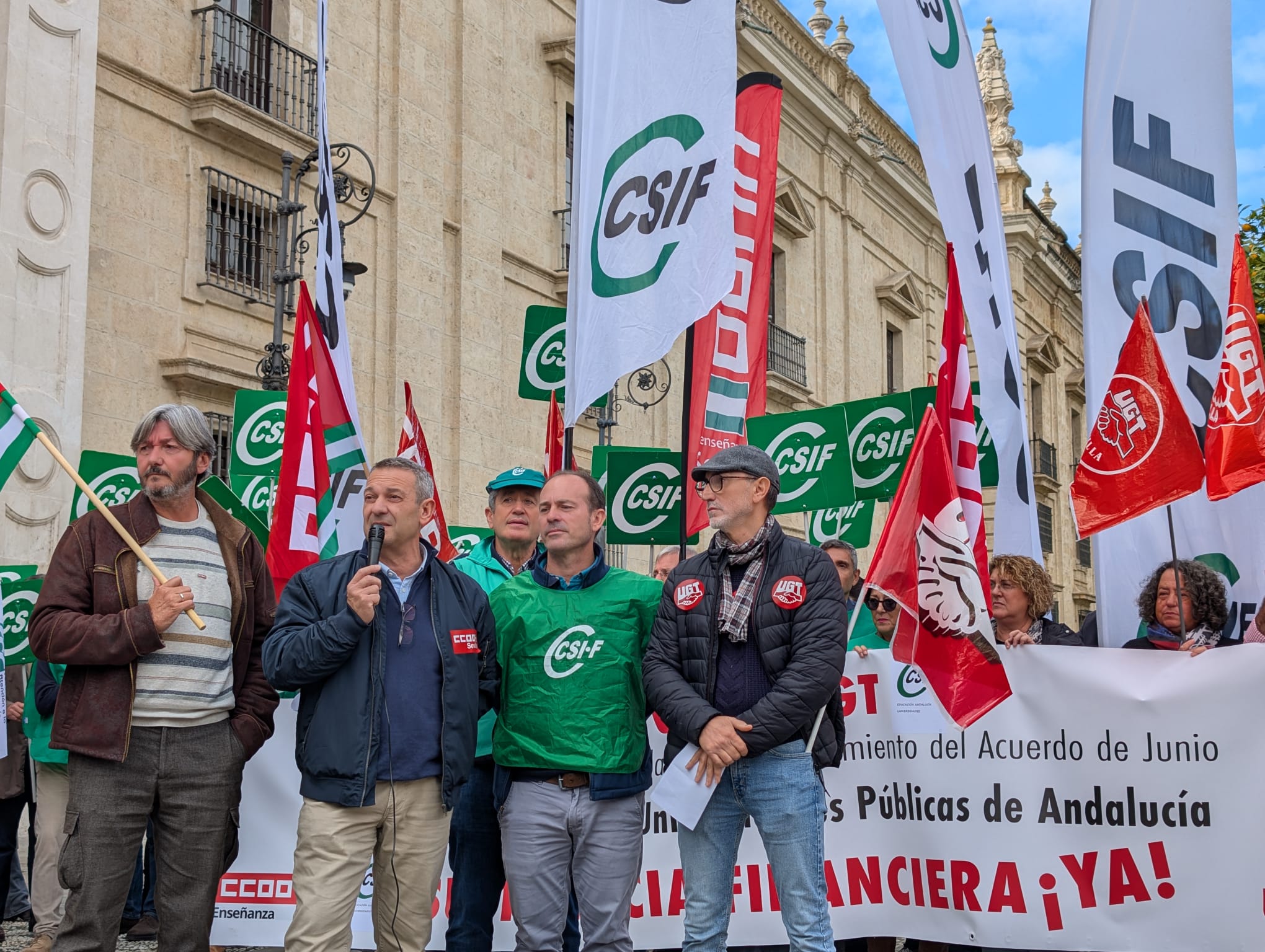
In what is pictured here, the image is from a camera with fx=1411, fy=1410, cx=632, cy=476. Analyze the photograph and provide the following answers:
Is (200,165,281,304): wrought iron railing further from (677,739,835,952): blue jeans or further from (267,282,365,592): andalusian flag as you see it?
(677,739,835,952): blue jeans

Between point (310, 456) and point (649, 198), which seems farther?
point (310, 456)

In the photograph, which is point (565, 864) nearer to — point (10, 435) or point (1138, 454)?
point (10, 435)

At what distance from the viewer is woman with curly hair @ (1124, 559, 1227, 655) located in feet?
18.4

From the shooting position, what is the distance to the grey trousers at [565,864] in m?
4.32

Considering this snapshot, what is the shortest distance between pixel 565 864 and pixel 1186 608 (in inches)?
112

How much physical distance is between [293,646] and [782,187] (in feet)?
71.5

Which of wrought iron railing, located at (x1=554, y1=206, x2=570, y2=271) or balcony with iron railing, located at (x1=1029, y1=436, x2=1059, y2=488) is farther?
balcony with iron railing, located at (x1=1029, y1=436, x2=1059, y2=488)

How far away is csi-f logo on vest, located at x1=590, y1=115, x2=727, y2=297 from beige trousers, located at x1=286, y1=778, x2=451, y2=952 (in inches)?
88.5

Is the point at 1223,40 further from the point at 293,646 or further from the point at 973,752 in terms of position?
the point at 293,646

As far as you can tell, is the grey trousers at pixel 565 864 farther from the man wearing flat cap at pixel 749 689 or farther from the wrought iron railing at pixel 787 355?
the wrought iron railing at pixel 787 355

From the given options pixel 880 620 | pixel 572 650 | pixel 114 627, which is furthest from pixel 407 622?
pixel 880 620

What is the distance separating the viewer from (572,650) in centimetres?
443

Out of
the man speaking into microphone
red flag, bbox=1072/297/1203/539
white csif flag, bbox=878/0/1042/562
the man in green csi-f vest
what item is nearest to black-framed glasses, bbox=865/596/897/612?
white csif flag, bbox=878/0/1042/562

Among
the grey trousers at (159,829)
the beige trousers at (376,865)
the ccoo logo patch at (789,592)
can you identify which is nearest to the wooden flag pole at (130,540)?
the grey trousers at (159,829)
